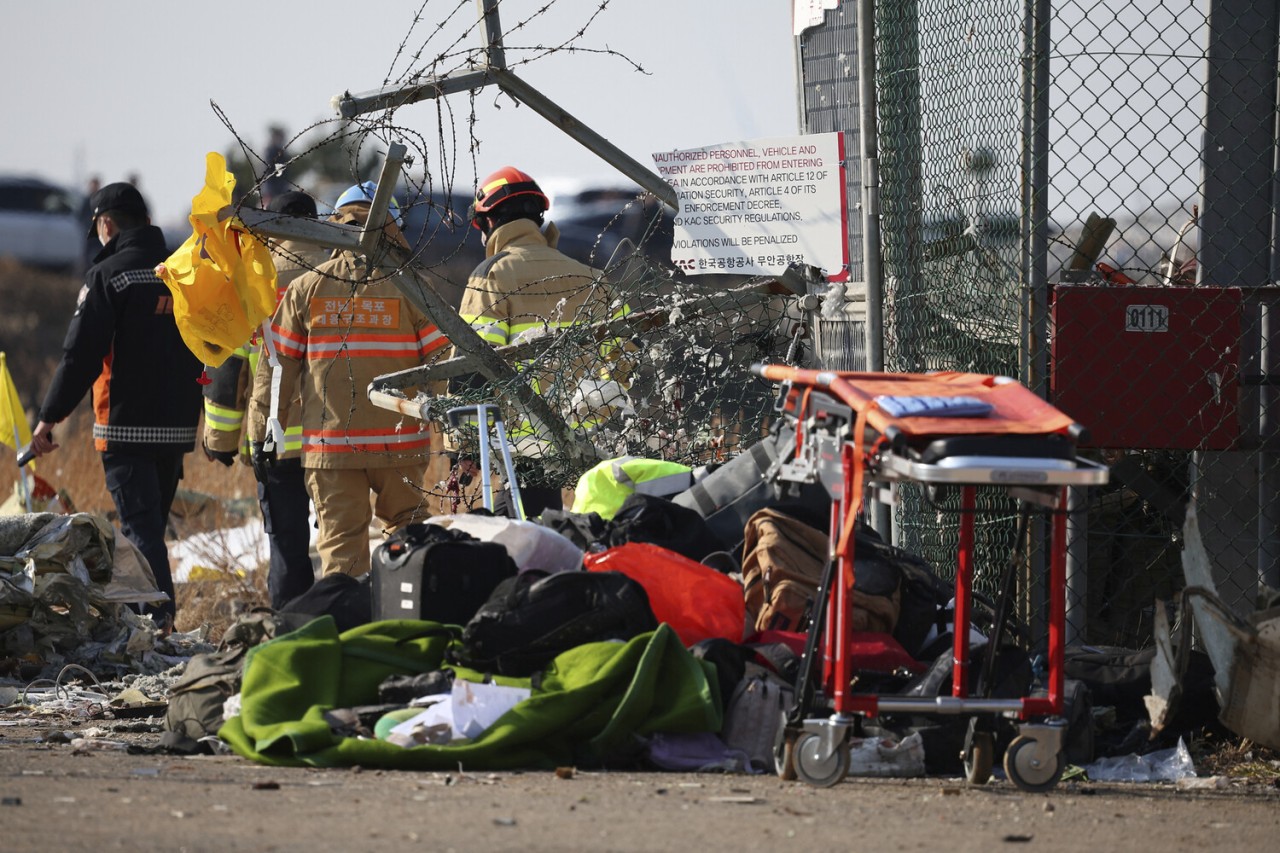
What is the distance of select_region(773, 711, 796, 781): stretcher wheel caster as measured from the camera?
13.8 ft

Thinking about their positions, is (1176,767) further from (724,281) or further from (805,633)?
(724,281)

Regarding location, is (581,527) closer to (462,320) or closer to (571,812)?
(462,320)

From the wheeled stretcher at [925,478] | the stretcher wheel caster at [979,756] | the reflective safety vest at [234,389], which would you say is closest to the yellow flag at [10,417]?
the reflective safety vest at [234,389]

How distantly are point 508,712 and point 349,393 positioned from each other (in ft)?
11.3

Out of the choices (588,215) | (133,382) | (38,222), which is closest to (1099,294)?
(133,382)

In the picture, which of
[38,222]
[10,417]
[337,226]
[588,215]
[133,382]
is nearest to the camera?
[337,226]

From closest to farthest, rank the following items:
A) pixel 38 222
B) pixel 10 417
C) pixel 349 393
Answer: pixel 349 393
pixel 10 417
pixel 38 222

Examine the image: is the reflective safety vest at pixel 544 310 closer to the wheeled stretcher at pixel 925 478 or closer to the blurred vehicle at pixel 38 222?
the wheeled stretcher at pixel 925 478

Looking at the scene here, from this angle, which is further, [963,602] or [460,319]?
[460,319]

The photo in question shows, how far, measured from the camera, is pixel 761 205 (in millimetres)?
6469

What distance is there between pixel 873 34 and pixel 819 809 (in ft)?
9.93

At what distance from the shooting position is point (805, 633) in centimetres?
497

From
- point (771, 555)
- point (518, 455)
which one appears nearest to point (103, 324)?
point (518, 455)

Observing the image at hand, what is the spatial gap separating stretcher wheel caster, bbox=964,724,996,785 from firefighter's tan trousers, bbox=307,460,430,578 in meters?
3.79
